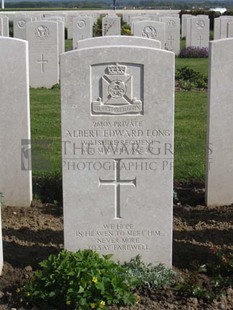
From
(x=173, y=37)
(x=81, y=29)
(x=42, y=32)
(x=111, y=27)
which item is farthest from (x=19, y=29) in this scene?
(x=42, y=32)

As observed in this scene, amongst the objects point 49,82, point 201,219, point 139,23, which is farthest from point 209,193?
point 139,23

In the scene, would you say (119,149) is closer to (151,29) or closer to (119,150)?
(119,150)

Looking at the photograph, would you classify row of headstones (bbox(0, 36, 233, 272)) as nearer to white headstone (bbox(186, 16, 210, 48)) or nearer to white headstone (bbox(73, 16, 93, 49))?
white headstone (bbox(73, 16, 93, 49))

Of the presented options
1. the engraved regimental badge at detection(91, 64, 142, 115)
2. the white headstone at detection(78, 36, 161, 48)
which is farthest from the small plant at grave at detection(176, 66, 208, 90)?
the engraved regimental badge at detection(91, 64, 142, 115)

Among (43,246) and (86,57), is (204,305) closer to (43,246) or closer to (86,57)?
(43,246)

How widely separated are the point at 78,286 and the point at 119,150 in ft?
3.30

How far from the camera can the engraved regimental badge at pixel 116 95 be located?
449 centimetres

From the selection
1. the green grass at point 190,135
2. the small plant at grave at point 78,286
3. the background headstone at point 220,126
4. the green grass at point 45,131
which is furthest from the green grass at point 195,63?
the small plant at grave at point 78,286

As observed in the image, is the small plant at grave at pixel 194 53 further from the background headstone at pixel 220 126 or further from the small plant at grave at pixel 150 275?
the small plant at grave at pixel 150 275

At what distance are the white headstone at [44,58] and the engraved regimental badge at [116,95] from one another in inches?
370

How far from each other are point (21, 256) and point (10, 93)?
5.83 ft

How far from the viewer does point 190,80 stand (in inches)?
544

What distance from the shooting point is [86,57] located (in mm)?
4438

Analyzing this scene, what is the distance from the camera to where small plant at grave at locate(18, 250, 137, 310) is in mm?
4184
